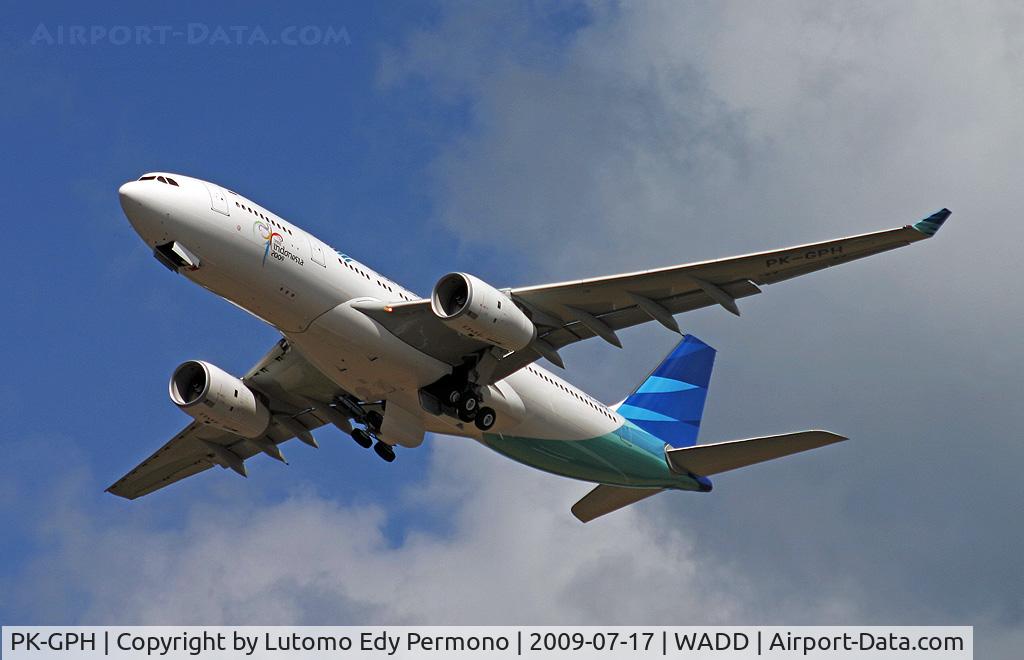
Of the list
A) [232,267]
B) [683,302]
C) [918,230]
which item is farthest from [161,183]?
[918,230]

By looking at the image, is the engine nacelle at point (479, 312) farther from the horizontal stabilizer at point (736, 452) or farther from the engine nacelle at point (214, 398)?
the horizontal stabilizer at point (736, 452)

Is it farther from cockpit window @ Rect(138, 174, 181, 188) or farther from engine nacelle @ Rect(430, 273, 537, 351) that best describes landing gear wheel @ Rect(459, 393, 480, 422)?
cockpit window @ Rect(138, 174, 181, 188)

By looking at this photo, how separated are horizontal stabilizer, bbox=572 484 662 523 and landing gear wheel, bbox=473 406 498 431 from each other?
268 inches

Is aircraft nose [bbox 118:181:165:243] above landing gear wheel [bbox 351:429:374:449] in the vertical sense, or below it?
above

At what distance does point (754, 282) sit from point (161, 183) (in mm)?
12322

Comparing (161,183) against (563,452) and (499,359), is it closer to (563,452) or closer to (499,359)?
(499,359)

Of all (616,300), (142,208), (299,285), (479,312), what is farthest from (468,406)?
(142,208)

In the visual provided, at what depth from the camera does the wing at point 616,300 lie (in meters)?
28.7

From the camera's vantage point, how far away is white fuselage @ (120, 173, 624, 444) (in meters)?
28.3

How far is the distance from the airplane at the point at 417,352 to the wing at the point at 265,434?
44 mm

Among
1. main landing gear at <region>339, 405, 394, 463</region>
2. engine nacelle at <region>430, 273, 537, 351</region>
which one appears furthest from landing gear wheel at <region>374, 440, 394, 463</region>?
engine nacelle at <region>430, 273, 537, 351</region>

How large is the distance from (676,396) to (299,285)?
49.3 ft

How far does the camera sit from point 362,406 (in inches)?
1357

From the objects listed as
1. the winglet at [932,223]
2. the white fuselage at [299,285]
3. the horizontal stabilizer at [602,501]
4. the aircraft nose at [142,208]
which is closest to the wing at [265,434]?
the white fuselage at [299,285]
